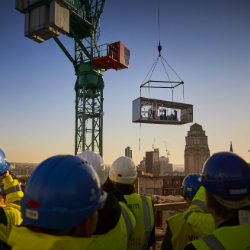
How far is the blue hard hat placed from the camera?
2062 millimetres

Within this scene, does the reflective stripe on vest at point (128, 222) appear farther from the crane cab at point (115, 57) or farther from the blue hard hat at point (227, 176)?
the crane cab at point (115, 57)

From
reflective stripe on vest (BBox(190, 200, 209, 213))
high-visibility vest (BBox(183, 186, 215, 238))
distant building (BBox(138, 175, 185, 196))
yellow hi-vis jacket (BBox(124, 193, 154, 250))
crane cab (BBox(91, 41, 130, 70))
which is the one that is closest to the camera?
high-visibility vest (BBox(183, 186, 215, 238))

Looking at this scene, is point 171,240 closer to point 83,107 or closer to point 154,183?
point 83,107

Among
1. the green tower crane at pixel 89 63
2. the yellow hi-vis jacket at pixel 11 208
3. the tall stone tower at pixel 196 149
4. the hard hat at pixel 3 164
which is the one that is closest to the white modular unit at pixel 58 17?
the green tower crane at pixel 89 63

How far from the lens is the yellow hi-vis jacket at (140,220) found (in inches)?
129

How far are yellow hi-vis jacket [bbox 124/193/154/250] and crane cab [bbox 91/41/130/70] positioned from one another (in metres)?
24.9

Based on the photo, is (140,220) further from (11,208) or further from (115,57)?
(115,57)

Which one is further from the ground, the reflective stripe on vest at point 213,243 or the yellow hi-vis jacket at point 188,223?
the reflective stripe on vest at point 213,243

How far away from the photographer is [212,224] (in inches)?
95.3

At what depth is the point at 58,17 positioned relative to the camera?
62.7ft

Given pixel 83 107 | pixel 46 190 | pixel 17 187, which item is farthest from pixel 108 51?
pixel 46 190

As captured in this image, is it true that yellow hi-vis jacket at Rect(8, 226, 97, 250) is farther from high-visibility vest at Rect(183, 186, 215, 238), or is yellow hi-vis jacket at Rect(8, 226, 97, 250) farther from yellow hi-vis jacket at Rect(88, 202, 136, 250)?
high-visibility vest at Rect(183, 186, 215, 238)

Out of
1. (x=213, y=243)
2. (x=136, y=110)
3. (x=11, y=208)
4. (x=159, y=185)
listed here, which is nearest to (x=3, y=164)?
(x=11, y=208)

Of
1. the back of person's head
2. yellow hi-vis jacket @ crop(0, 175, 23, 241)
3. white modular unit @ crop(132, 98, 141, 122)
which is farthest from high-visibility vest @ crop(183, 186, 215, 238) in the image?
white modular unit @ crop(132, 98, 141, 122)
